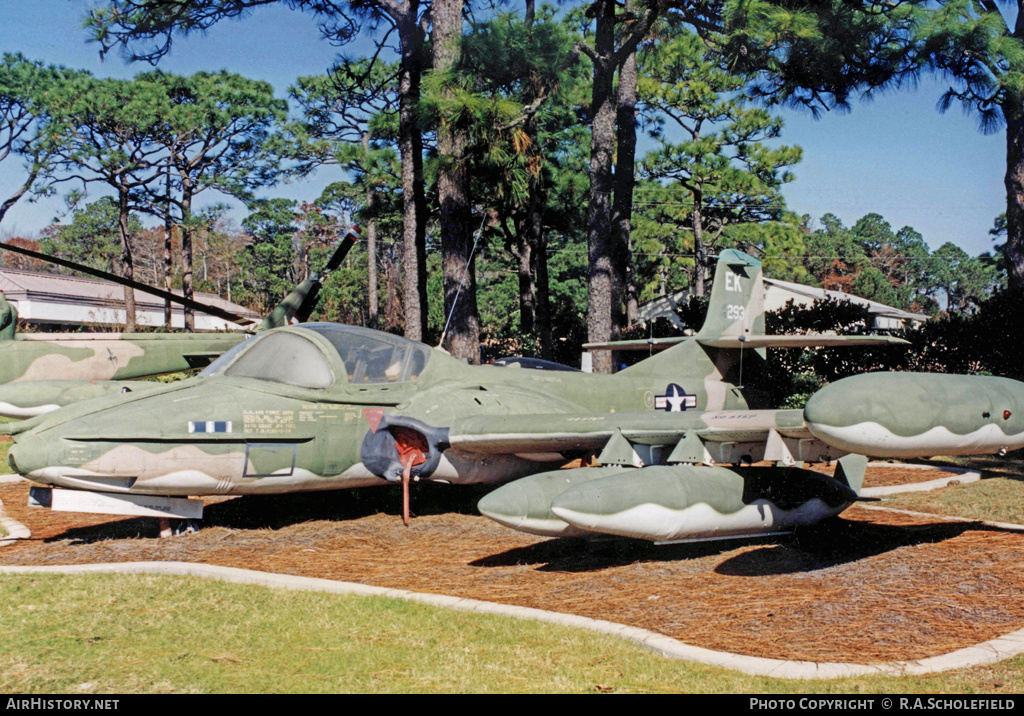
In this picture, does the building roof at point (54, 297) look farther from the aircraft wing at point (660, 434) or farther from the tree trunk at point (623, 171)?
the aircraft wing at point (660, 434)

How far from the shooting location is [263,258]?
84250mm

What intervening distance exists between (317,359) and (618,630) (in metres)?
5.41

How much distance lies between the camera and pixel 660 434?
8.49 meters

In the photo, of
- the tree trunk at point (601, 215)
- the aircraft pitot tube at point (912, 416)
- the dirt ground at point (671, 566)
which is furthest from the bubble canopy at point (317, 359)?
the tree trunk at point (601, 215)

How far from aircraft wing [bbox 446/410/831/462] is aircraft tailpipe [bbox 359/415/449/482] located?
0.83ft

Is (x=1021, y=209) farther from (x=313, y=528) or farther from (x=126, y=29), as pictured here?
(x=126, y=29)

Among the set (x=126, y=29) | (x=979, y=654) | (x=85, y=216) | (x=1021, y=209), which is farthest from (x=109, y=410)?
(x=85, y=216)

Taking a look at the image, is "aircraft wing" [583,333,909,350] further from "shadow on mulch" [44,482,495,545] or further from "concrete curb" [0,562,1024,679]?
"concrete curb" [0,562,1024,679]

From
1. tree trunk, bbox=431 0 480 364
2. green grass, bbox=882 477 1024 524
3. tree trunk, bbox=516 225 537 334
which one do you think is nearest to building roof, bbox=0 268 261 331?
tree trunk, bbox=516 225 537 334

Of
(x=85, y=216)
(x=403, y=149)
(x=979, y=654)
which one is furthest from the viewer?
(x=85, y=216)

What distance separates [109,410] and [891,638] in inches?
305

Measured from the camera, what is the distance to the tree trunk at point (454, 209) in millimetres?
17213

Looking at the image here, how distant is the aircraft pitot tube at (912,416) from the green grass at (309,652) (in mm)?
1702
